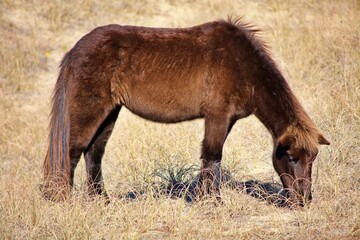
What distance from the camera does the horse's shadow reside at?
6.47 m

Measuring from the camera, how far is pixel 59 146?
6.54 meters

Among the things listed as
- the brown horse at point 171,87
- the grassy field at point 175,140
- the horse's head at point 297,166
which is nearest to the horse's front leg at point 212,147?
the brown horse at point 171,87

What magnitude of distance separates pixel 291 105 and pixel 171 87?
57.4 inches

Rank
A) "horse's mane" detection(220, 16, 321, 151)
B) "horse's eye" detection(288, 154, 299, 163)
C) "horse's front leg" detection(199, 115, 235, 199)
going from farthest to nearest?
"horse's front leg" detection(199, 115, 235, 199)
"horse's eye" detection(288, 154, 299, 163)
"horse's mane" detection(220, 16, 321, 151)

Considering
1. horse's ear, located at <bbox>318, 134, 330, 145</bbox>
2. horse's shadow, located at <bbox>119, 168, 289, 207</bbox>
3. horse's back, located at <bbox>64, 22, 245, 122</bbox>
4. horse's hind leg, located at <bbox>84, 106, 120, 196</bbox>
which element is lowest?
horse's shadow, located at <bbox>119, 168, 289, 207</bbox>

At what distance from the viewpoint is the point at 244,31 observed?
6746 mm

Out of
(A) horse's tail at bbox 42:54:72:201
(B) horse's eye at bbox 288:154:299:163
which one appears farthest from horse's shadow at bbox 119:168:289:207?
(A) horse's tail at bbox 42:54:72:201

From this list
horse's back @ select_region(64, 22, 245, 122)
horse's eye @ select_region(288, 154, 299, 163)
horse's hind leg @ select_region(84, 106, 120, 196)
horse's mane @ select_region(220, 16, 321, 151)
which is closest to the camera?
horse's mane @ select_region(220, 16, 321, 151)

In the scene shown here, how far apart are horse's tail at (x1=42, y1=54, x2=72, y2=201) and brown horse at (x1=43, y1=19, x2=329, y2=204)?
0.04ft

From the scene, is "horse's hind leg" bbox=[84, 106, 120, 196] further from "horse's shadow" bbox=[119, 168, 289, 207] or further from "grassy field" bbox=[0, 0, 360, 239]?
"horse's shadow" bbox=[119, 168, 289, 207]

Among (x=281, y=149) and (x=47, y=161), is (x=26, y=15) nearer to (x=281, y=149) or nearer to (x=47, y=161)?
(x=47, y=161)

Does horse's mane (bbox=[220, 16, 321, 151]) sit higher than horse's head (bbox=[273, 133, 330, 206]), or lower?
higher

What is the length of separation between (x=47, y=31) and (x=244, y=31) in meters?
8.75

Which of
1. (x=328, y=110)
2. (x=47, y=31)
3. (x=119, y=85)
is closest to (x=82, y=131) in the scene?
(x=119, y=85)
